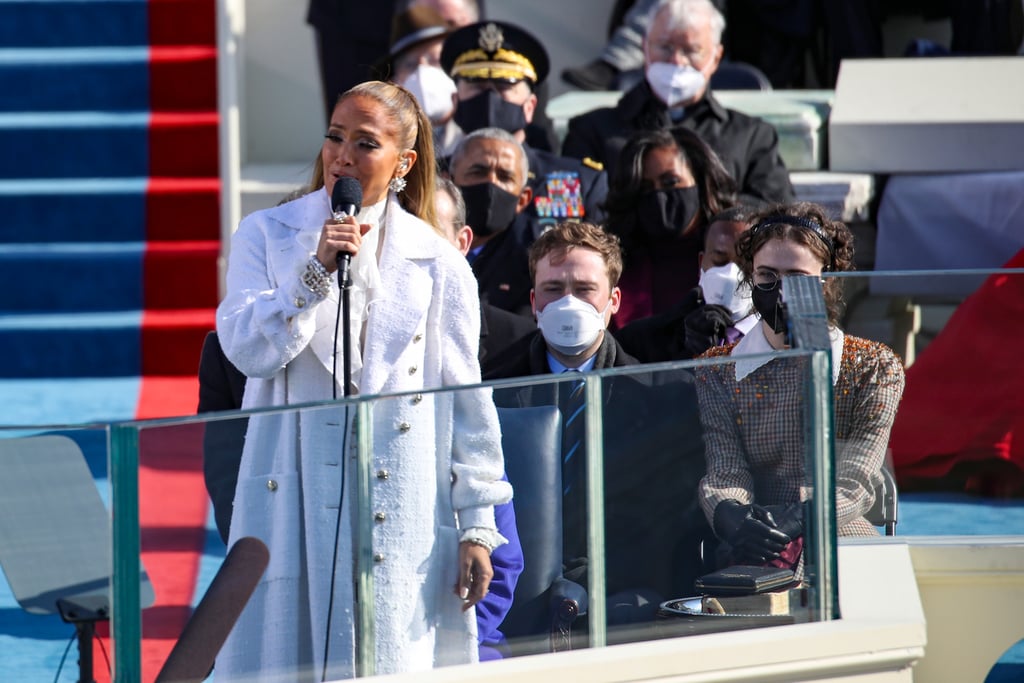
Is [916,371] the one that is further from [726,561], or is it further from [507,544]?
[507,544]

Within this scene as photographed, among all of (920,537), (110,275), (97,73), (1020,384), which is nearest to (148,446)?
(920,537)

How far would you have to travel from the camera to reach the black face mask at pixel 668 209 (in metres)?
4.69

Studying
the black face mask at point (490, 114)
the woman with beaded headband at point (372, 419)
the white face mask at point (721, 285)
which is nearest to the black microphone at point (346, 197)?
the woman with beaded headband at point (372, 419)

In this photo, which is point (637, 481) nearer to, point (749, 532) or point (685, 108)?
point (749, 532)

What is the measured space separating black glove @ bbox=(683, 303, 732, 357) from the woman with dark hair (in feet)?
2.03

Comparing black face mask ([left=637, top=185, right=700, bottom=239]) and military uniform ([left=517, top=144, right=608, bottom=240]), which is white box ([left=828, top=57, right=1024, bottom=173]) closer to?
military uniform ([left=517, top=144, right=608, bottom=240])

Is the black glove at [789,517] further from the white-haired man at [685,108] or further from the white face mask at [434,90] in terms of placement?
the white face mask at [434,90]

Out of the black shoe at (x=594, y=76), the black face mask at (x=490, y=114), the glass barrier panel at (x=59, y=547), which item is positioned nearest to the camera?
the glass barrier panel at (x=59, y=547)

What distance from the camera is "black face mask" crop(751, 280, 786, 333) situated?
3037 millimetres

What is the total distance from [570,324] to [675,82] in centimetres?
229

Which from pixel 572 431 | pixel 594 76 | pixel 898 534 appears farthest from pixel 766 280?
pixel 594 76

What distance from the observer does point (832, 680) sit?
2686 mm

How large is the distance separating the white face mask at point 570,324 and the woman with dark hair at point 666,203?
1.21 metres

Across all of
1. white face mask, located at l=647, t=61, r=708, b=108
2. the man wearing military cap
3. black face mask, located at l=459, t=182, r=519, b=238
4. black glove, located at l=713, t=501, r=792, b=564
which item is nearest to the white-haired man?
white face mask, located at l=647, t=61, r=708, b=108
